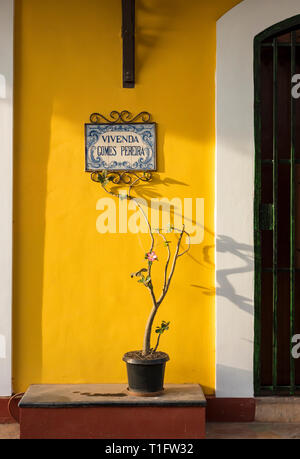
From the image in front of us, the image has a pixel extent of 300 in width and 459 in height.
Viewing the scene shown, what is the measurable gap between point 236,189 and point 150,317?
3.54ft

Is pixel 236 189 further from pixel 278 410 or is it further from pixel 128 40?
pixel 278 410

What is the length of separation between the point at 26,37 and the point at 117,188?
49.3 inches

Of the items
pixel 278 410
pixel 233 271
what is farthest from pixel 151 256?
pixel 278 410

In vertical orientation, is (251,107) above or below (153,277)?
above

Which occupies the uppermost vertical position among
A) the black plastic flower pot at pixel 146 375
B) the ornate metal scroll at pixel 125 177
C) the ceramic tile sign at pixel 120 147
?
the ceramic tile sign at pixel 120 147

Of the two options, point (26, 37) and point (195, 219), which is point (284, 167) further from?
point (26, 37)

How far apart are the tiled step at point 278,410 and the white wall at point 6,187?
1750 mm

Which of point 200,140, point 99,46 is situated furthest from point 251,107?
point 99,46

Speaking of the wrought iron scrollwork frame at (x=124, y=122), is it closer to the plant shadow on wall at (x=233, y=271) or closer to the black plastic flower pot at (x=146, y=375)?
the plant shadow on wall at (x=233, y=271)

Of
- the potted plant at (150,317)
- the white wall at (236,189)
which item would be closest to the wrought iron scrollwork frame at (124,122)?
the potted plant at (150,317)

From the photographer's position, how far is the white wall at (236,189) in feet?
13.2

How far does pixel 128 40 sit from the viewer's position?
157 inches
